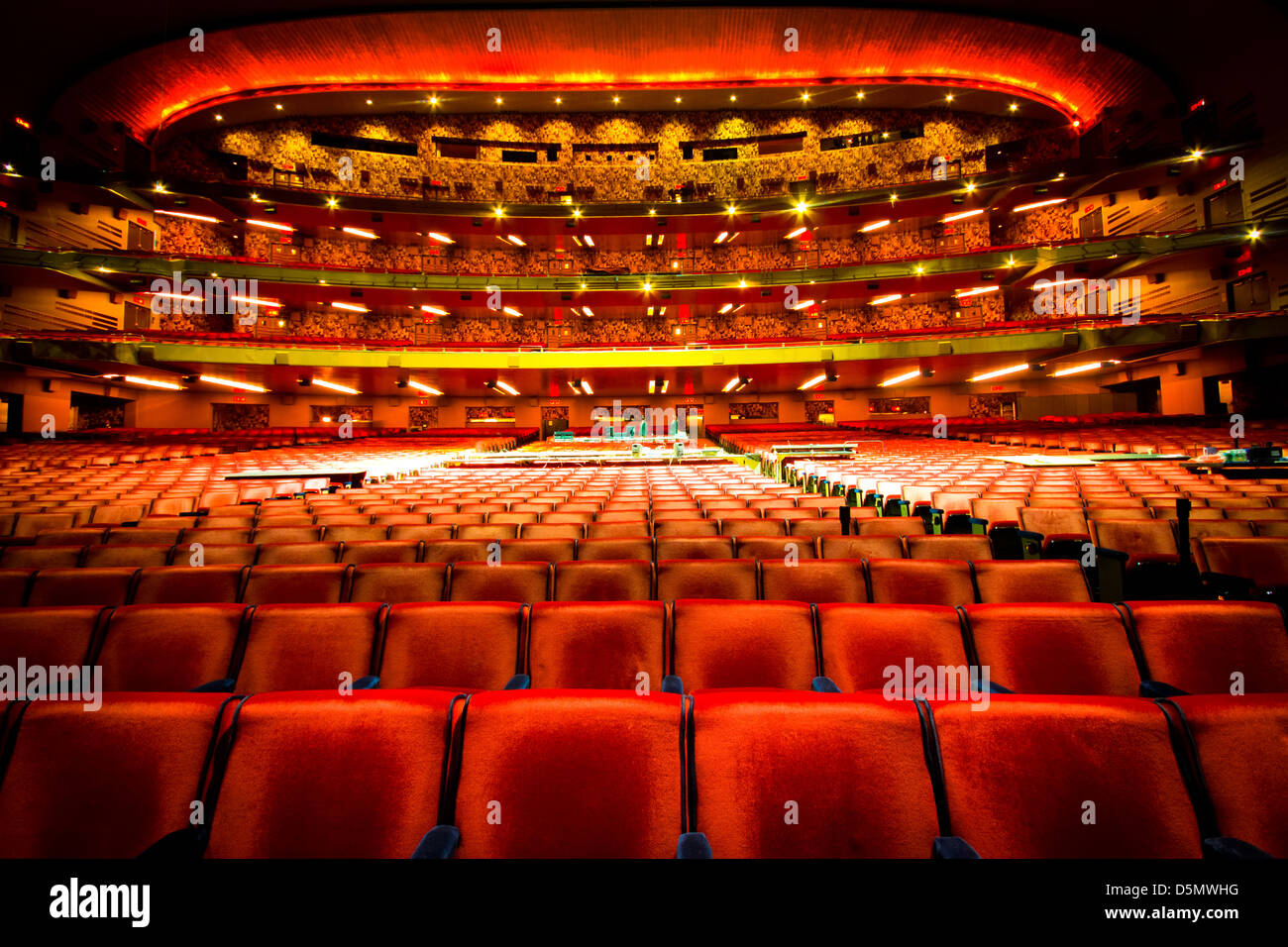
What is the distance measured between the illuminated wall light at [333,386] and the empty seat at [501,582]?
61.0 feet

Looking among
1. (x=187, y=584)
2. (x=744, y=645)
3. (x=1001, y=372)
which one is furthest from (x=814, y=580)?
(x=1001, y=372)

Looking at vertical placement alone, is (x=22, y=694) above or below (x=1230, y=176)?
below

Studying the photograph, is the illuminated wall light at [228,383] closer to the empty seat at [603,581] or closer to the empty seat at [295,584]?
the empty seat at [295,584]

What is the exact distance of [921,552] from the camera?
3.18 m

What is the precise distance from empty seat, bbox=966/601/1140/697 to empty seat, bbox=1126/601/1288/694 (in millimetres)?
103

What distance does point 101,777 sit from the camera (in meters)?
1.22

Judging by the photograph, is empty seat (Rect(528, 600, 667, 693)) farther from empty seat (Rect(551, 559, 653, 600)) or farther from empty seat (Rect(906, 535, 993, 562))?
empty seat (Rect(906, 535, 993, 562))

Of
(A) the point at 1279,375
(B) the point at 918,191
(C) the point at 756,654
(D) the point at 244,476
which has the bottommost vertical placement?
(C) the point at 756,654

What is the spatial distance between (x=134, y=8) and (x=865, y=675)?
2510cm

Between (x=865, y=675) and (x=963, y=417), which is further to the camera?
(x=963, y=417)

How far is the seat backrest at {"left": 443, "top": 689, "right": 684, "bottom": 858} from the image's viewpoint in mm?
1153

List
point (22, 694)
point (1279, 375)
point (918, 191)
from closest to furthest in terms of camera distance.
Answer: point (22, 694) < point (1279, 375) < point (918, 191)

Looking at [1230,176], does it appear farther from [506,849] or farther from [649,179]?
[506,849]

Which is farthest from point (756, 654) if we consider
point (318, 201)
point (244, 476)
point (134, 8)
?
point (134, 8)
